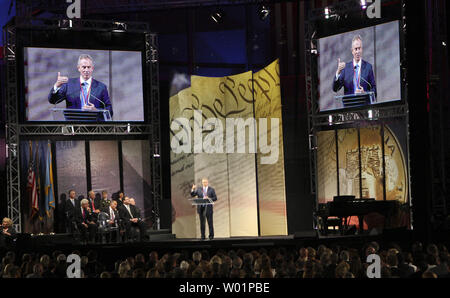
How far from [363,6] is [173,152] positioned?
20.8 feet

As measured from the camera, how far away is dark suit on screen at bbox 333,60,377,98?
16.7 metres

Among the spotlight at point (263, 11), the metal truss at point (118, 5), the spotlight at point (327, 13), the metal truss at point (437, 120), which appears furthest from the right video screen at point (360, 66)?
the metal truss at point (118, 5)

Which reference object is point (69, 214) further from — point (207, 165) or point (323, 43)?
point (323, 43)

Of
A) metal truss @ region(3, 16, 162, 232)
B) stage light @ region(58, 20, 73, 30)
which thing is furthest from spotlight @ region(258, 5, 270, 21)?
stage light @ region(58, 20, 73, 30)

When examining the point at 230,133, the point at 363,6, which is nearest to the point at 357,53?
the point at 363,6

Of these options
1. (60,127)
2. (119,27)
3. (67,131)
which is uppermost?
(119,27)

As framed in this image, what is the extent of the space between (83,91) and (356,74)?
23.0 feet

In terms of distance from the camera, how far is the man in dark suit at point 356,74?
1678cm

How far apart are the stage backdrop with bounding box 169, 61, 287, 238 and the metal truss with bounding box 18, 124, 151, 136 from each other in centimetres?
144

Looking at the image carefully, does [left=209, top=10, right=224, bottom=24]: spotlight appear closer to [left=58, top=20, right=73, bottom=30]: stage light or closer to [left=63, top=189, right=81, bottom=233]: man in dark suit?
[left=58, top=20, right=73, bottom=30]: stage light

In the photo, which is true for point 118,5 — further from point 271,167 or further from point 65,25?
point 271,167

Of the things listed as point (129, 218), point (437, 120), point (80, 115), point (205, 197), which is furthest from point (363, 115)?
point (80, 115)

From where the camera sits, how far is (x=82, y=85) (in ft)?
56.6
